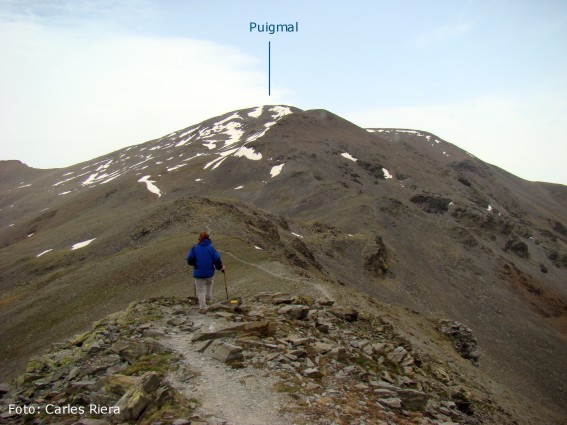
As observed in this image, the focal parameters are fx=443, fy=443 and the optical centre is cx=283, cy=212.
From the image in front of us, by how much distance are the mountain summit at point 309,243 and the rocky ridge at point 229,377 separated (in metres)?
9.85

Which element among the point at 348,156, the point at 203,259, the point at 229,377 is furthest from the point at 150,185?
the point at 229,377

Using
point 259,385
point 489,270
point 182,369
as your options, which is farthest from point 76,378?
point 489,270

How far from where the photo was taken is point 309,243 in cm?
6131

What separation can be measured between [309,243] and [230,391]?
2011 inches

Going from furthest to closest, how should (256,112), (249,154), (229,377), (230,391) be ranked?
(256,112) < (249,154) < (229,377) < (230,391)

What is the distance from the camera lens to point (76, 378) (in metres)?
11.9

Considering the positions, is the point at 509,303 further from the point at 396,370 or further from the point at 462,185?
the point at 462,185

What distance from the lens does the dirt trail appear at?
9.42 m

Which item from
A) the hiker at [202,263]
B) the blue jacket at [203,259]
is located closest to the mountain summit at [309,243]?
the hiker at [202,263]

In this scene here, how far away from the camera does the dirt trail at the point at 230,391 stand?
942 cm

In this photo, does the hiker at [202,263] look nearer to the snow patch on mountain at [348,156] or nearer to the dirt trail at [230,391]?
the dirt trail at [230,391]

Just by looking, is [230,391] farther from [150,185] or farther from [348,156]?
[348,156]

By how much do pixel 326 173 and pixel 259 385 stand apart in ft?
327

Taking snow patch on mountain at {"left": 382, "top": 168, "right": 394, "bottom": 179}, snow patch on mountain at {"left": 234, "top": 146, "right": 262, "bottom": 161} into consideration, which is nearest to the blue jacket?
snow patch on mountain at {"left": 234, "top": 146, "right": 262, "bottom": 161}
